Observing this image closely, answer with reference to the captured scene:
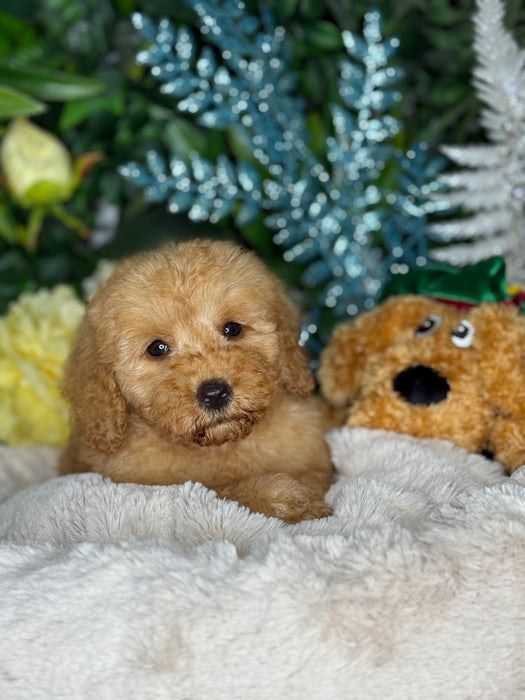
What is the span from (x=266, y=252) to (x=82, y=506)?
156cm

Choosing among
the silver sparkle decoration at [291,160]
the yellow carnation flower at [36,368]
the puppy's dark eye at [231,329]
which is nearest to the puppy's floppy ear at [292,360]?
the puppy's dark eye at [231,329]

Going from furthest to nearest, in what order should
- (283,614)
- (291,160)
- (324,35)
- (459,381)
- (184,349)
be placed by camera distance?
(324,35)
(291,160)
(459,381)
(184,349)
(283,614)

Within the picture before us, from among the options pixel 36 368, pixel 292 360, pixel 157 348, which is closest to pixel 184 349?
pixel 157 348

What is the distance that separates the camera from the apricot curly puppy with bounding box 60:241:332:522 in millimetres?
1694

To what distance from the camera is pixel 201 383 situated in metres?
1.68

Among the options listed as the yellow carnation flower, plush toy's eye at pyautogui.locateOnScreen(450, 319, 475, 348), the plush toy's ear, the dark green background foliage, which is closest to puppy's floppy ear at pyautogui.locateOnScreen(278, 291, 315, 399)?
the plush toy's ear

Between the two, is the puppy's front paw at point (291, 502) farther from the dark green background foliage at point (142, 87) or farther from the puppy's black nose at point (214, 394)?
the dark green background foliage at point (142, 87)

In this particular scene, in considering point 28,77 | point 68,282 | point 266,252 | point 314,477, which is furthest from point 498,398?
point 28,77

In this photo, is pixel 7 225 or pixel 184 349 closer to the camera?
pixel 184 349

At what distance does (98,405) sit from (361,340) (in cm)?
78

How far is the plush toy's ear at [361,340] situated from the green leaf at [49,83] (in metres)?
1.28

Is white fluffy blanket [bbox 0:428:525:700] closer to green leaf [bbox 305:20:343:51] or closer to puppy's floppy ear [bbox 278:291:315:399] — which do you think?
puppy's floppy ear [bbox 278:291:315:399]

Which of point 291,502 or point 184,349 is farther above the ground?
point 184,349

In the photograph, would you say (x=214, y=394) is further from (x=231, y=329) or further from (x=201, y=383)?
(x=231, y=329)
